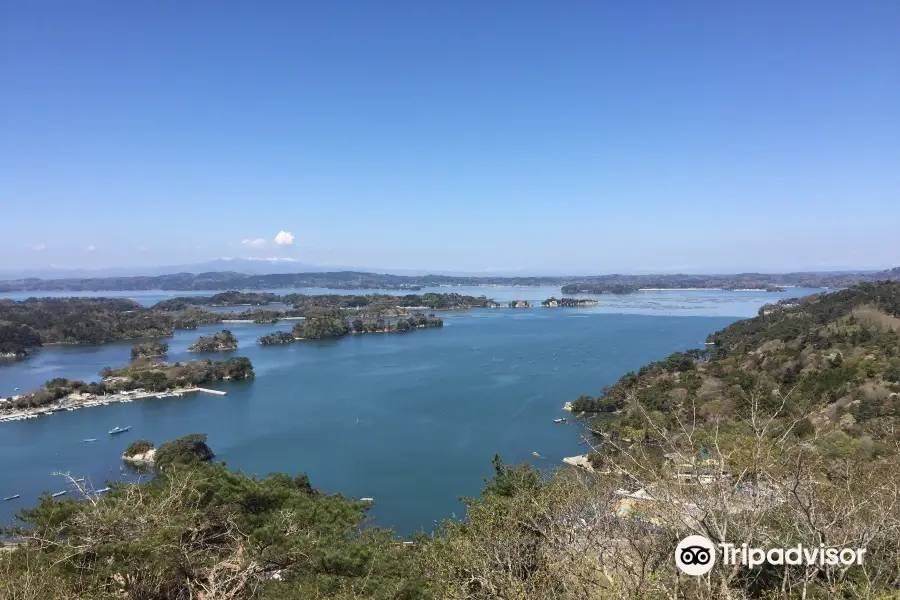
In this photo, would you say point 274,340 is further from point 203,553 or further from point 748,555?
point 748,555

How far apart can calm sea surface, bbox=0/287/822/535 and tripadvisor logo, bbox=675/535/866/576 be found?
7.86 m

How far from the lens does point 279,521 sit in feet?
15.0

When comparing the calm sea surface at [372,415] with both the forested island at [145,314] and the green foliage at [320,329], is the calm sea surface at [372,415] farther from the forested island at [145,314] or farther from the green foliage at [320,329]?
the green foliage at [320,329]

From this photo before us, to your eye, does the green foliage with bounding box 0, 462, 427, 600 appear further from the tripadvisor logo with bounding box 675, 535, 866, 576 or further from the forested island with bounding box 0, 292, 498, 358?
the forested island with bounding box 0, 292, 498, 358

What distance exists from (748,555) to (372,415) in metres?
16.3

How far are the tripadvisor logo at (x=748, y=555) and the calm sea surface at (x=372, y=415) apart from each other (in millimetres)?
7860

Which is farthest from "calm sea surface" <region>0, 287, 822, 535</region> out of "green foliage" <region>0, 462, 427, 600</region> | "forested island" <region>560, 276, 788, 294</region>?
"forested island" <region>560, 276, 788, 294</region>

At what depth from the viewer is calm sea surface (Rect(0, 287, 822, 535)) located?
1271 cm

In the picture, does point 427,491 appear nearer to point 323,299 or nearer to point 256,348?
point 256,348

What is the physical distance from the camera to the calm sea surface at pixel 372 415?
1271cm

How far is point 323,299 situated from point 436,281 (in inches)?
2023

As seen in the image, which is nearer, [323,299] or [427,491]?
[427,491]

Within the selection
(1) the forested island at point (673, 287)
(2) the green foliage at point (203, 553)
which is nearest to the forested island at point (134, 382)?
(2) the green foliage at point (203, 553)

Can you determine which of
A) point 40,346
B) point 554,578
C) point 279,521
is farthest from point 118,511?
point 40,346
